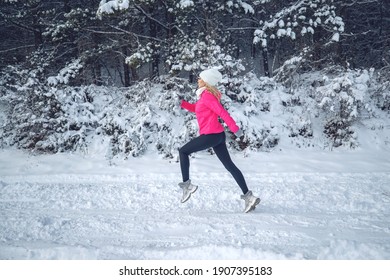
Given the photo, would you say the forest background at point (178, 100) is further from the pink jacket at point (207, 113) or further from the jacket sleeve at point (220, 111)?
the jacket sleeve at point (220, 111)

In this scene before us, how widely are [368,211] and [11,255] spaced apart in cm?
410

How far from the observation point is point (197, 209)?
3818 millimetres

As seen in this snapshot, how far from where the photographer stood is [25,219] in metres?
3.58

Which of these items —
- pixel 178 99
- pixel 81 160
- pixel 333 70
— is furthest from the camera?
pixel 333 70

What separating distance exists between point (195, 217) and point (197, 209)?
27cm

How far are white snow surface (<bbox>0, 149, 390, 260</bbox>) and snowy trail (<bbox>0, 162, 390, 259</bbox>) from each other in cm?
1

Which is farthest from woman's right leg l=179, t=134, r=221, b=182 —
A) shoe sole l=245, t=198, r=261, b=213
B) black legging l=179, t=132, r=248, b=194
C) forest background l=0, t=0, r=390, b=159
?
forest background l=0, t=0, r=390, b=159

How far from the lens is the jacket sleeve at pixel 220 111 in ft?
10.9

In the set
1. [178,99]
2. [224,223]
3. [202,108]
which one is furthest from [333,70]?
[224,223]

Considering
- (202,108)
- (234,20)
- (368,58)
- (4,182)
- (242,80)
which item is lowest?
(4,182)

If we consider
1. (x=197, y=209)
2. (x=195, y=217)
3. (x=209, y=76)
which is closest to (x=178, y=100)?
(x=209, y=76)

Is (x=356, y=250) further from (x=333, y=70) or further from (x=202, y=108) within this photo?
(x=333, y=70)

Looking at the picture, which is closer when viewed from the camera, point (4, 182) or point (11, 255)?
point (11, 255)

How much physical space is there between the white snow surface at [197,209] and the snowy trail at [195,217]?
13 mm
